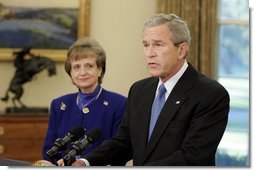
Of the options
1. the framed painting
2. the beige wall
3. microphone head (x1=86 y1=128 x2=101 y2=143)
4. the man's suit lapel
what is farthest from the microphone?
the framed painting

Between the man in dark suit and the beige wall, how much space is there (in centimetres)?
85

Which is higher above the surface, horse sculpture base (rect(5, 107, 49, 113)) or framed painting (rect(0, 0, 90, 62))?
framed painting (rect(0, 0, 90, 62))

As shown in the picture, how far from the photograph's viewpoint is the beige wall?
2.67 m

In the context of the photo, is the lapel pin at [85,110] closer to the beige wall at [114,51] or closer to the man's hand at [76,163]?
the man's hand at [76,163]

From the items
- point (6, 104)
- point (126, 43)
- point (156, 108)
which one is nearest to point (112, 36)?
point (126, 43)

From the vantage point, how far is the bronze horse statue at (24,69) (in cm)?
324

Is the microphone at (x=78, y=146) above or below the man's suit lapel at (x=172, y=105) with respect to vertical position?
below

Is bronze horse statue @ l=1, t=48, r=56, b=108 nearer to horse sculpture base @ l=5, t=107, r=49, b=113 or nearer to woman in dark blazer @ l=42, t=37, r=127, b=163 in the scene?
horse sculpture base @ l=5, t=107, r=49, b=113

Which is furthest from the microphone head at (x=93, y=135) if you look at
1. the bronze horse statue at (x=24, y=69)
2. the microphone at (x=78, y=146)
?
the bronze horse statue at (x=24, y=69)

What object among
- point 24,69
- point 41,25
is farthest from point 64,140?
point 41,25

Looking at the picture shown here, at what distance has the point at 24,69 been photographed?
3.34m

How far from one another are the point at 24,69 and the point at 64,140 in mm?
2017

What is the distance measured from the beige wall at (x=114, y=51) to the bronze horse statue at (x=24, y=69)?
39 millimetres

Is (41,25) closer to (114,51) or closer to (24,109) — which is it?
(24,109)
